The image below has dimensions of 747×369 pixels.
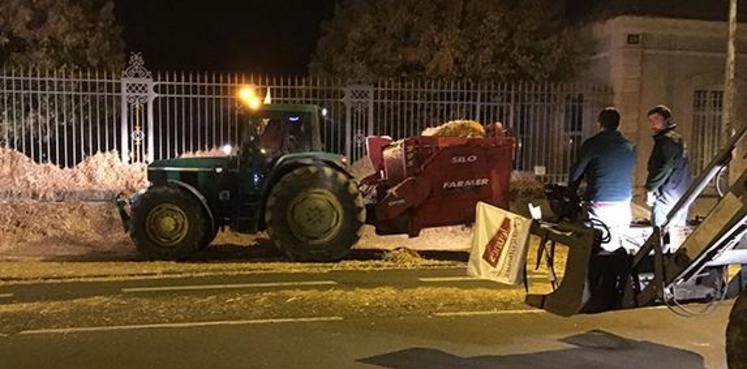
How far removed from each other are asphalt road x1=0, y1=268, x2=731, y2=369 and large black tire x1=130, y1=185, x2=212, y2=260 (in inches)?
104

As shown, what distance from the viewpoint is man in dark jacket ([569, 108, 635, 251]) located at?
685 cm

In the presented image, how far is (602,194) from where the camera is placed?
6.87m

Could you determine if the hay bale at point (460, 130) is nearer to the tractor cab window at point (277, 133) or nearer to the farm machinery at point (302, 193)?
the farm machinery at point (302, 193)

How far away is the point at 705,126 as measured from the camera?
753 inches

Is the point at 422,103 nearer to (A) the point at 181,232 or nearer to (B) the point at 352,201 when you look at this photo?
(B) the point at 352,201

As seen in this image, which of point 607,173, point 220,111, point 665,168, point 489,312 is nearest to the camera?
point 607,173

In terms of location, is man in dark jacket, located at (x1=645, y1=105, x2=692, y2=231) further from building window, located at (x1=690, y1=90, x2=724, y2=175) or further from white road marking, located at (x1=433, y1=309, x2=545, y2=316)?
building window, located at (x1=690, y1=90, x2=724, y2=175)

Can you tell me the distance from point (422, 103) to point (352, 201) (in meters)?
6.30

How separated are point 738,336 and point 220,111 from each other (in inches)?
507

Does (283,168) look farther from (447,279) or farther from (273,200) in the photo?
(447,279)

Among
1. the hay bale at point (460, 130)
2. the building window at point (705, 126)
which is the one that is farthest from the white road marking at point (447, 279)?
the building window at point (705, 126)

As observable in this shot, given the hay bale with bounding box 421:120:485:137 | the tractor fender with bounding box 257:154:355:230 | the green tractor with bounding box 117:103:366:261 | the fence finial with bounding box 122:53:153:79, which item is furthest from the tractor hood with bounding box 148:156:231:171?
the fence finial with bounding box 122:53:153:79

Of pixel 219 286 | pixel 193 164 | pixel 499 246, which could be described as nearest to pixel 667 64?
pixel 193 164

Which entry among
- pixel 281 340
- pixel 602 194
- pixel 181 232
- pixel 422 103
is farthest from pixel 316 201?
pixel 422 103
